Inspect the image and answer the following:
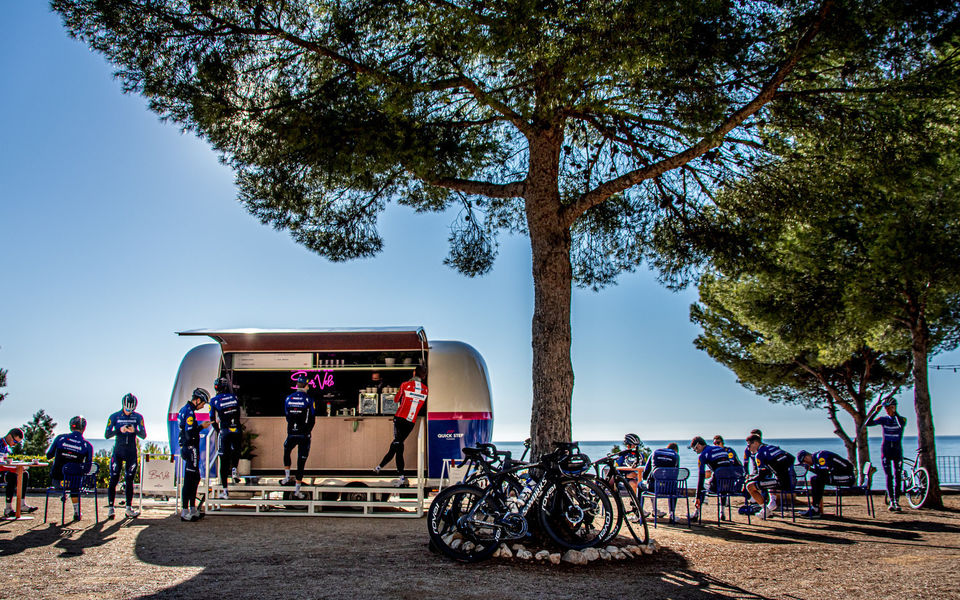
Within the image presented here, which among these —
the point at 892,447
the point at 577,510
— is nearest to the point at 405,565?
the point at 577,510

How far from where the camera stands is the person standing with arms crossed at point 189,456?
8477 millimetres

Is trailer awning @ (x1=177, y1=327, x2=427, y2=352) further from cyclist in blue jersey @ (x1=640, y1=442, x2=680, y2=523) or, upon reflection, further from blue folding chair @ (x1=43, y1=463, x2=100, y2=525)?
cyclist in blue jersey @ (x1=640, y1=442, x2=680, y2=523)

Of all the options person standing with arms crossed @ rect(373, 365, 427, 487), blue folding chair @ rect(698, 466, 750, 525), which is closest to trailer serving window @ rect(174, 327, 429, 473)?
person standing with arms crossed @ rect(373, 365, 427, 487)

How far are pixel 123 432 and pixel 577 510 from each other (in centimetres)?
592

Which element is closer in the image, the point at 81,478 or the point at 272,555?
the point at 272,555

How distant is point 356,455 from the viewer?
10.2m

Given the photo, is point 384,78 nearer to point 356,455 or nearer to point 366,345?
point 366,345

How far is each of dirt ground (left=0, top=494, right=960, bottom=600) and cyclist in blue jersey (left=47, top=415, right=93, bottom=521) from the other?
533 millimetres

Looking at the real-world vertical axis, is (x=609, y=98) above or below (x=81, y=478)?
above

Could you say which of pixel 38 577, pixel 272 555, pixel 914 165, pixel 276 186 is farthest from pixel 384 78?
pixel 914 165

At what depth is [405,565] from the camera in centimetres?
562

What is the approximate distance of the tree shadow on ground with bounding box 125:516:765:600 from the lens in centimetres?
475

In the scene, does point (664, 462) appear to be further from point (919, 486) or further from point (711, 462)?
point (919, 486)

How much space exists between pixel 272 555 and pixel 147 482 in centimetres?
421
